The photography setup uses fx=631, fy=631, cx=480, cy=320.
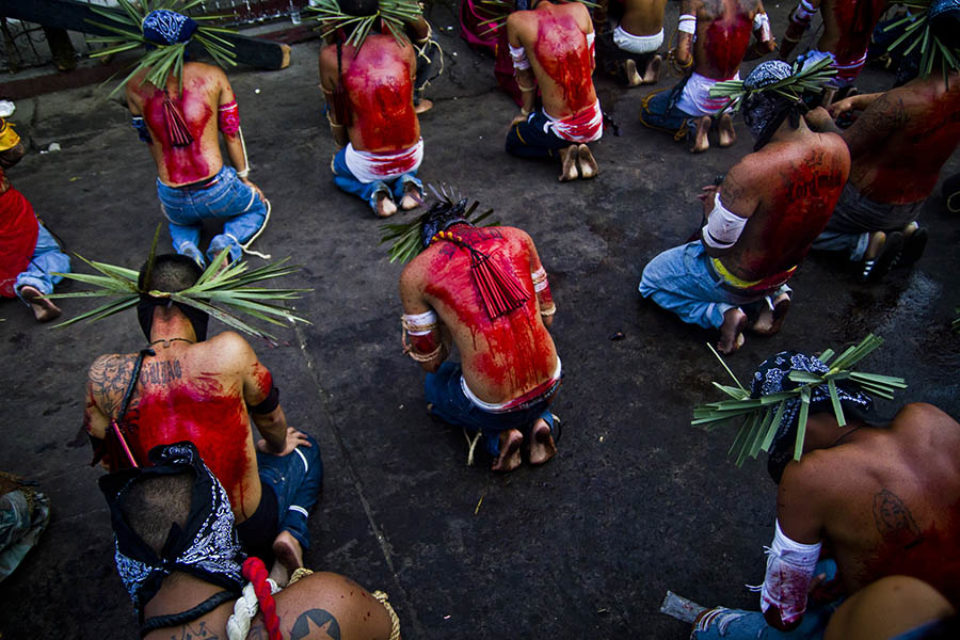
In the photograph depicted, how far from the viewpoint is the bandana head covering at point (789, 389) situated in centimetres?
221

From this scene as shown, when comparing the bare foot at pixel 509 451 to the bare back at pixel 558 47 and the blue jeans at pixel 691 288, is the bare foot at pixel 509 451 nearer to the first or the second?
the blue jeans at pixel 691 288

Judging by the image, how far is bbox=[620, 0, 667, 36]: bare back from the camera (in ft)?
20.3

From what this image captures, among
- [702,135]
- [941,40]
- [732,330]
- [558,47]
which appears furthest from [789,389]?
[702,135]

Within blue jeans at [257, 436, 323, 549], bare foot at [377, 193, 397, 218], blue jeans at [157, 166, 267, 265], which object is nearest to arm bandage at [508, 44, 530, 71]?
bare foot at [377, 193, 397, 218]

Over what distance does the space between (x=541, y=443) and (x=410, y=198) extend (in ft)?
8.64

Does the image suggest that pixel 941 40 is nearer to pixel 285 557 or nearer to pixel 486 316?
pixel 486 316

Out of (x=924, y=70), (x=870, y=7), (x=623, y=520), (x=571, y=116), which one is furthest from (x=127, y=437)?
(x=870, y=7)

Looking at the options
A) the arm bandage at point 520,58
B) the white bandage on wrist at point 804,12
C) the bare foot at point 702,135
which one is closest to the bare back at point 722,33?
the bare foot at point 702,135

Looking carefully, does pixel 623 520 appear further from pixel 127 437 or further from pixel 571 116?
pixel 571 116

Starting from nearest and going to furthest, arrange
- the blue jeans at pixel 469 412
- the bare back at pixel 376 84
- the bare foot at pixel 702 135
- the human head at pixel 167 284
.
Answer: the human head at pixel 167 284 < the blue jeans at pixel 469 412 < the bare back at pixel 376 84 < the bare foot at pixel 702 135

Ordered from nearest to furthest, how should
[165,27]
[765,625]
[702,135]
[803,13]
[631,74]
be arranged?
[765,625] → [165,27] → [702,135] → [803,13] → [631,74]

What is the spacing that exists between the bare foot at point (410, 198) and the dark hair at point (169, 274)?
2.42m

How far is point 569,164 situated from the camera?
5332mm

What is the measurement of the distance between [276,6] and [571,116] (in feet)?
14.8
